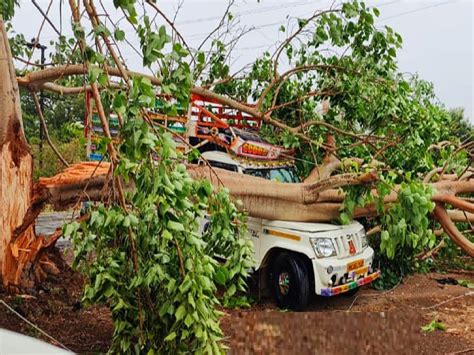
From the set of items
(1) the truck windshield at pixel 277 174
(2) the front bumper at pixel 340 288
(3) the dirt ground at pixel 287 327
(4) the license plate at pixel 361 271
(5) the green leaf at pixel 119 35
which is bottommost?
→ (3) the dirt ground at pixel 287 327

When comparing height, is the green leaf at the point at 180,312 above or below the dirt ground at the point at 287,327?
above

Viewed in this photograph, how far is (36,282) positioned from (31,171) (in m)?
1.25

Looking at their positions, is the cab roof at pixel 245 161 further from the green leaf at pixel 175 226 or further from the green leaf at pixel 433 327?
the green leaf at pixel 175 226

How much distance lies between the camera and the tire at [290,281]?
237 inches

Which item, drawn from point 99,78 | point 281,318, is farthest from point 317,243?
point 99,78

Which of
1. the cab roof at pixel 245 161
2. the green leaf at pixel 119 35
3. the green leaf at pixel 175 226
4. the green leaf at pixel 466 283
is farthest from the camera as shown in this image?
the green leaf at pixel 466 283

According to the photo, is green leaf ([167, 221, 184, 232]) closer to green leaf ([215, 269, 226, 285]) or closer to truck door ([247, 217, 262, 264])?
green leaf ([215, 269, 226, 285])

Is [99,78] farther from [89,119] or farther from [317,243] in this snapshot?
[317,243]

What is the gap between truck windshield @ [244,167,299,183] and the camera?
730cm

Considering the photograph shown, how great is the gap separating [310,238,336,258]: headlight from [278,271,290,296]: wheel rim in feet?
1.75

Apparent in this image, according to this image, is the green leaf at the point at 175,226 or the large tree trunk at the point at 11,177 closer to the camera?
the green leaf at the point at 175,226

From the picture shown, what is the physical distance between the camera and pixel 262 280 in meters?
6.57

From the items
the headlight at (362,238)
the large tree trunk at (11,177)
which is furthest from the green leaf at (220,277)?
the headlight at (362,238)

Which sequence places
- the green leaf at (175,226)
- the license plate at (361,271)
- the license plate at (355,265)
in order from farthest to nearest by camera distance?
the license plate at (361,271) < the license plate at (355,265) < the green leaf at (175,226)
